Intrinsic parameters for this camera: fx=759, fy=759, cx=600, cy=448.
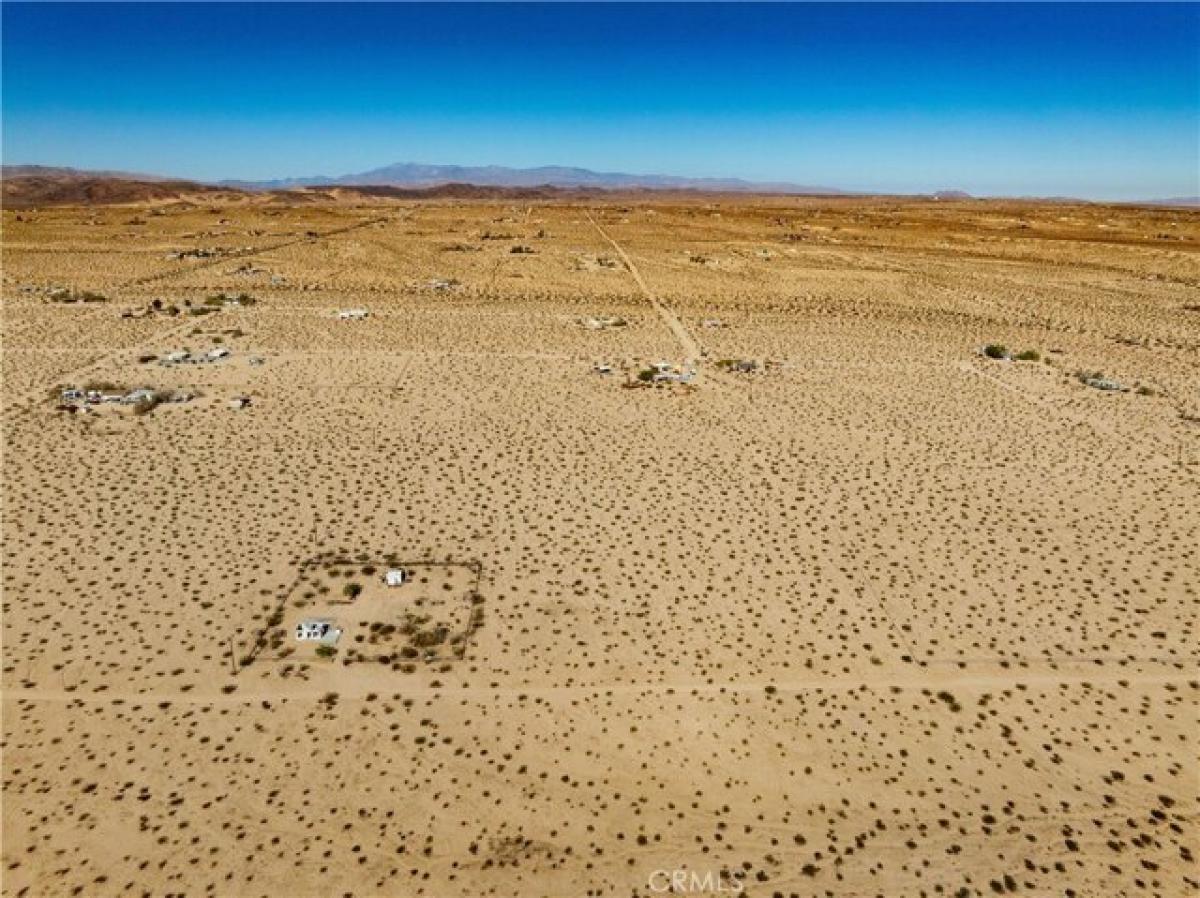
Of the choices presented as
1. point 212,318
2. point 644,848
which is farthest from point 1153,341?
point 212,318

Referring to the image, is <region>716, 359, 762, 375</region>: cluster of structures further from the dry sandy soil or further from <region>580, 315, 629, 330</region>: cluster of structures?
<region>580, 315, 629, 330</region>: cluster of structures

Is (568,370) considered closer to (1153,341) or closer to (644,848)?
(644,848)

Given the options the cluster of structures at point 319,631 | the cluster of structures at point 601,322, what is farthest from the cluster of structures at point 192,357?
the cluster of structures at point 319,631

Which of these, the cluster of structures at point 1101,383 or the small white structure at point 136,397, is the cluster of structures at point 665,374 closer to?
the cluster of structures at point 1101,383

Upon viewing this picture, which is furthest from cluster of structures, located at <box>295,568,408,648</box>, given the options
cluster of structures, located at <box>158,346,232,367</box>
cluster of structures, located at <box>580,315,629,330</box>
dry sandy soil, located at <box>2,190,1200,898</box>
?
cluster of structures, located at <box>580,315,629,330</box>

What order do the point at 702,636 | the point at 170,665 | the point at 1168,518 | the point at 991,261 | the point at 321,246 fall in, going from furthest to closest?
the point at 321,246 → the point at 991,261 → the point at 1168,518 → the point at 702,636 → the point at 170,665
